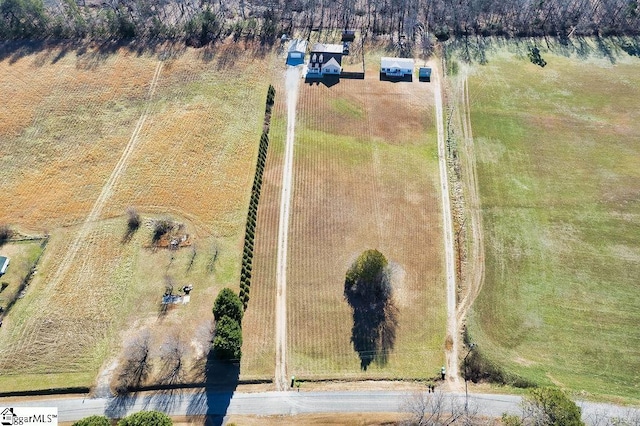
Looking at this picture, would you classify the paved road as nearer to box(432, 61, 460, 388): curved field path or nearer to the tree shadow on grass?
box(432, 61, 460, 388): curved field path

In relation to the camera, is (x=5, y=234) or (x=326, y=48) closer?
(x=5, y=234)

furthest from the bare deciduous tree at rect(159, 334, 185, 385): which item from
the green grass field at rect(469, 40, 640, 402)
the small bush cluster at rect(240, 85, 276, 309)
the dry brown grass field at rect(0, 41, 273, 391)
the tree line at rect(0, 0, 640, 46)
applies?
the tree line at rect(0, 0, 640, 46)

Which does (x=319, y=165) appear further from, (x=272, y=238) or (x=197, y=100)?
(x=197, y=100)

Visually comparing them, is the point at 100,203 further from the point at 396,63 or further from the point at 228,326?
the point at 396,63

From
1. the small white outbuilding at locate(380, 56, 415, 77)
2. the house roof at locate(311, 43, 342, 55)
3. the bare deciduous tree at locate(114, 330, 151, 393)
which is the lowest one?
the bare deciduous tree at locate(114, 330, 151, 393)

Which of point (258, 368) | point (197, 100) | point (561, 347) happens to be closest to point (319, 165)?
point (197, 100)

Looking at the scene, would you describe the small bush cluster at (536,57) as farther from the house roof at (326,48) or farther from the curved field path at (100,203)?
the curved field path at (100,203)

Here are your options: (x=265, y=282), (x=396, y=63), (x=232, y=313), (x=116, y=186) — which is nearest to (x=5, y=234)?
(x=116, y=186)
